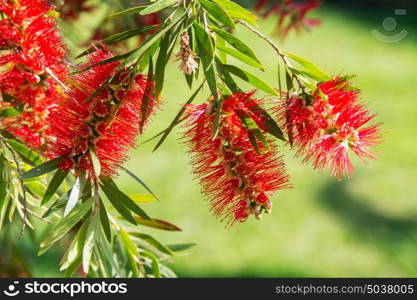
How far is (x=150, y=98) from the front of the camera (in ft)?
1.92

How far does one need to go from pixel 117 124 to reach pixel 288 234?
2.43 metres

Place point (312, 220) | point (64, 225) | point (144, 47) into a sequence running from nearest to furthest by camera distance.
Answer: point (144, 47), point (64, 225), point (312, 220)

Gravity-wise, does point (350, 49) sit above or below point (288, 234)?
above

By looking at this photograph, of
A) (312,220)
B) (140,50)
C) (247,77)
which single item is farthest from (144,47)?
(312,220)

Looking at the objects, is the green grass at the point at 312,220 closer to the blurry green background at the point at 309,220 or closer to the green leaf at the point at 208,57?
the blurry green background at the point at 309,220

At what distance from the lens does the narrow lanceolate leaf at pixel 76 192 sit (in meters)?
0.62

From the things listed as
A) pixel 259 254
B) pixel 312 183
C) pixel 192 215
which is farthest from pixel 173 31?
pixel 312 183

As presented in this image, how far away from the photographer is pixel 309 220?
305 centimetres

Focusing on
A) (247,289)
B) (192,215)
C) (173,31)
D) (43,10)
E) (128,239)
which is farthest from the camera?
(192,215)

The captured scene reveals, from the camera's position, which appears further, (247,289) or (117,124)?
(247,289)

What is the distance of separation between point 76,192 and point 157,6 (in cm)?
18

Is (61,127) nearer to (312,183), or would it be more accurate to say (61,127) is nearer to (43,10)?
(43,10)

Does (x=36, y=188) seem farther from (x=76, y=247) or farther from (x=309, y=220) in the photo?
(x=309, y=220)

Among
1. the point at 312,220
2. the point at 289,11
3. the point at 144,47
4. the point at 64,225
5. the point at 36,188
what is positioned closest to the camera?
the point at 144,47
